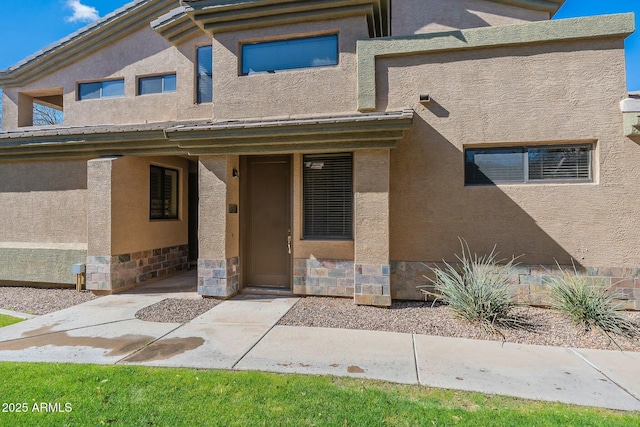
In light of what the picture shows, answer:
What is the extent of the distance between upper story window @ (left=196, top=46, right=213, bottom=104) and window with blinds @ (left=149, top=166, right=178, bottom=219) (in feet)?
8.42

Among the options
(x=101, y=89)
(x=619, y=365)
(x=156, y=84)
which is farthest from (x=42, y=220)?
(x=619, y=365)

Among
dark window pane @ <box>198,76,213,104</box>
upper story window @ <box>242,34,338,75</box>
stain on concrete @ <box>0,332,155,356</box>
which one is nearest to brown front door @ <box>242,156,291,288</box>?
upper story window @ <box>242,34,338,75</box>

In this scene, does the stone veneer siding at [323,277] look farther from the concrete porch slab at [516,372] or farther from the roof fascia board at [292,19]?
the roof fascia board at [292,19]

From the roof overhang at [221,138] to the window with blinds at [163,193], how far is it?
1264 millimetres

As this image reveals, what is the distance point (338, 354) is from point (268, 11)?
24.0ft

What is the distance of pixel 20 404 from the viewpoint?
3.47 m

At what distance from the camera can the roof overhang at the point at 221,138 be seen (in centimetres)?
663

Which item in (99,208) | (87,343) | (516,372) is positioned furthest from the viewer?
(99,208)

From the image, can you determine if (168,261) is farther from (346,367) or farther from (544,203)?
(544,203)

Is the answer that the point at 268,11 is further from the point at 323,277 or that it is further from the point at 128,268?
the point at 128,268

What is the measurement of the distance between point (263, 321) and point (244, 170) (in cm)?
382

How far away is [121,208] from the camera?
8336 millimetres

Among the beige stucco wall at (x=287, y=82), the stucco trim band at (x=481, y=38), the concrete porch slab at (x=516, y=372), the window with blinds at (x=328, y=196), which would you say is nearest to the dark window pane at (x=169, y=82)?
the beige stucco wall at (x=287, y=82)

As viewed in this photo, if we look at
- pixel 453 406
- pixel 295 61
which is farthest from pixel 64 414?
pixel 295 61
